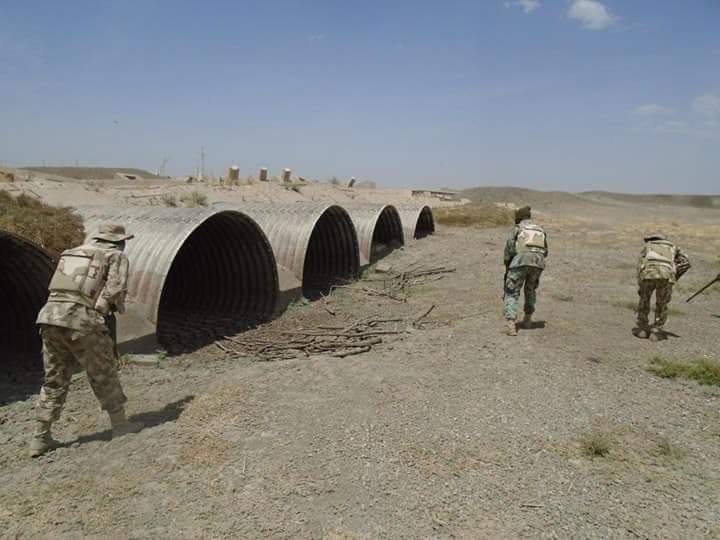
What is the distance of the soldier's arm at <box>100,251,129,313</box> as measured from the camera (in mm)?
4652

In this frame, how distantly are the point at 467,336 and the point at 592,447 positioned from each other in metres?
3.45

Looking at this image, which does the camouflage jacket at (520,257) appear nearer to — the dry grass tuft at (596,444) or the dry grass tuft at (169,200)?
the dry grass tuft at (596,444)

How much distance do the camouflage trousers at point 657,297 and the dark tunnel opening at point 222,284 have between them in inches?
237

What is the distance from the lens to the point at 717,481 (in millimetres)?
4285

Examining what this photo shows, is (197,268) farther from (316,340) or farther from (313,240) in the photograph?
(316,340)

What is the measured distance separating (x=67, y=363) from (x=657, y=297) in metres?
7.82

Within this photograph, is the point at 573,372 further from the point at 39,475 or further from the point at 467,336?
the point at 39,475

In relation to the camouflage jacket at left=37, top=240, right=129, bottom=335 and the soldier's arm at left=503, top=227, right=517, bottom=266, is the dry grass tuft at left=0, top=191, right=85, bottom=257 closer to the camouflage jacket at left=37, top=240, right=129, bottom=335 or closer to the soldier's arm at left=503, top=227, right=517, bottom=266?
the camouflage jacket at left=37, top=240, right=129, bottom=335

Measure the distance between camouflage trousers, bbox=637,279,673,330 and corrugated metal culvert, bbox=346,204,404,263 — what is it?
291 inches

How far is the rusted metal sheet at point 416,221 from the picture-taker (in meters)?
19.9

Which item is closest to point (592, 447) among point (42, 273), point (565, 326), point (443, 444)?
point (443, 444)

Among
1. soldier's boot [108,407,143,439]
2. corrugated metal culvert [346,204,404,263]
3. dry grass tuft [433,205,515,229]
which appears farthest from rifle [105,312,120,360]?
dry grass tuft [433,205,515,229]

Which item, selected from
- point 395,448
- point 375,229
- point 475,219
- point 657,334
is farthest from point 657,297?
point 475,219

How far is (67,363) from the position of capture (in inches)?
187
